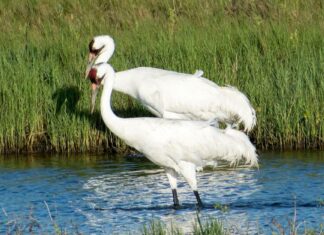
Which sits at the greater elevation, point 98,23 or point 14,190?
point 98,23

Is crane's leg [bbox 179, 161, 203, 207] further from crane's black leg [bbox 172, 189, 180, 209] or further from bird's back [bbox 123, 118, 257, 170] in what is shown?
crane's black leg [bbox 172, 189, 180, 209]

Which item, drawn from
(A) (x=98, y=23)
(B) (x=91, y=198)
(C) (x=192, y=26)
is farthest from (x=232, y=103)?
(A) (x=98, y=23)

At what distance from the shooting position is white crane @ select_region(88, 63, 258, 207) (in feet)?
26.8

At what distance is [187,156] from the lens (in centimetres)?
837

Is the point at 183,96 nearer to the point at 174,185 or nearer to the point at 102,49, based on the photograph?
the point at 102,49

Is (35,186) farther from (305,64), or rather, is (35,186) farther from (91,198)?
(305,64)

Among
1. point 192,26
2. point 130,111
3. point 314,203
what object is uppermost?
point 192,26

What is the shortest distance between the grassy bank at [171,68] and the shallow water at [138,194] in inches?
9.8

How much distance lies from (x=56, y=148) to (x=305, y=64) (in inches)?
104

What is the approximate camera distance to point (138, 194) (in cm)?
911

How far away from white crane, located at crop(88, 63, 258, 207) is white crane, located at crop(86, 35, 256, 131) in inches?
40.9

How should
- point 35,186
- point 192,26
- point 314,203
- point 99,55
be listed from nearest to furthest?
1. point 314,203
2. point 35,186
3. point 99,55
4. point 192,26

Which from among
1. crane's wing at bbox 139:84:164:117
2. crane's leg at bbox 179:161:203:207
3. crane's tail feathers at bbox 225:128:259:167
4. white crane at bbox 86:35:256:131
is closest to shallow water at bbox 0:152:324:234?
crane's leg at bbox 179:161:203:207

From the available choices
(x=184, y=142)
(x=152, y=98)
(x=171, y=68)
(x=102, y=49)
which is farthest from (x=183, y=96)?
(x=184, y=142)
